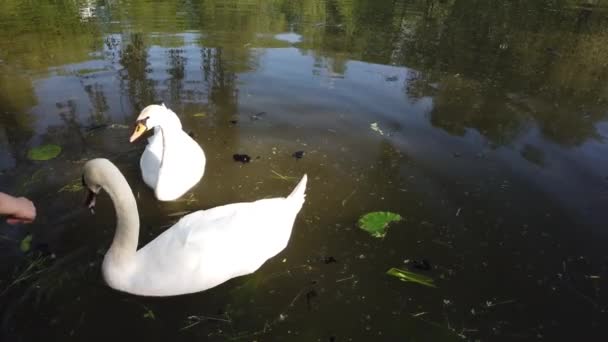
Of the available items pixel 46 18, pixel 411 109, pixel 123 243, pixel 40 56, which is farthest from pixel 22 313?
pixel 46 18

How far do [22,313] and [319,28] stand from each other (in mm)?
10959

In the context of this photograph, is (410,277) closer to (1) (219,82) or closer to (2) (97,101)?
(1) (219,82)

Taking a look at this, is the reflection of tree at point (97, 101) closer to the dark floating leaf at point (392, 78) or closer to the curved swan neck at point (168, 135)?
the curved swan neck at point (168, 135)

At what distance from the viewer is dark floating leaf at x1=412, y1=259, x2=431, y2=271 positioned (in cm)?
387

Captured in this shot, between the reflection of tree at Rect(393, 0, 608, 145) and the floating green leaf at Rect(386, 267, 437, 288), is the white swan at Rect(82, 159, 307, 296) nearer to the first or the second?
the floating green leaf at Rect(386, 267, 437, 288)

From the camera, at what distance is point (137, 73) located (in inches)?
324

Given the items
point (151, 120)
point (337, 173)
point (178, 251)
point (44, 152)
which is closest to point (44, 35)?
point (44, 152)

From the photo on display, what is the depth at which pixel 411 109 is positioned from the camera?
6.98m

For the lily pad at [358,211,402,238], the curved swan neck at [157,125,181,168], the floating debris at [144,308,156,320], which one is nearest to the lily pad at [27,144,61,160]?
the curved swan neck at [157,125,181,168]

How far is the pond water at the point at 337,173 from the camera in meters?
3.39

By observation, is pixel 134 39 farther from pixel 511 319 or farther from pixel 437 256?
pixel 511 319

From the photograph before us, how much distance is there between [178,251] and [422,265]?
2.30 meters

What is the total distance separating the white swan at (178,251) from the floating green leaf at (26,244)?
104 centimetres

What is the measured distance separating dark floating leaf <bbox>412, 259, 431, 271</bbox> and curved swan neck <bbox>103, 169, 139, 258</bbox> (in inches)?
102
